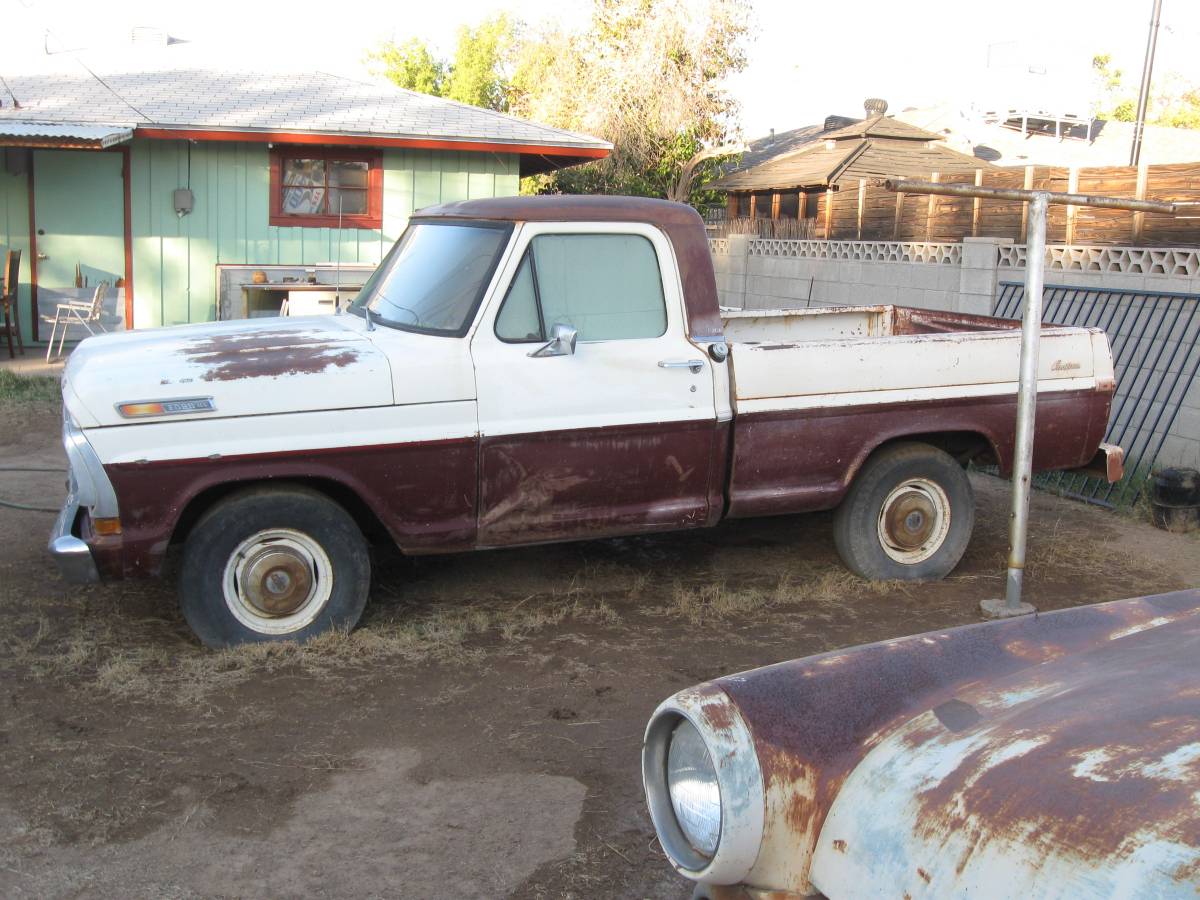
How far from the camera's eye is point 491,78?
48.8 metres

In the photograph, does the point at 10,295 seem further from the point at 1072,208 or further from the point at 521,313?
the point at 1072,208

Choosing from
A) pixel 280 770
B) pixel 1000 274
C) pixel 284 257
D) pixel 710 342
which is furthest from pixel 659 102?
pixel 280 770

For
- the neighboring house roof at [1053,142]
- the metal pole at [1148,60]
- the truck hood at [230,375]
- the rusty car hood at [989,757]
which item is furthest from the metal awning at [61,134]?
the neighboring house roof at [1053,142]

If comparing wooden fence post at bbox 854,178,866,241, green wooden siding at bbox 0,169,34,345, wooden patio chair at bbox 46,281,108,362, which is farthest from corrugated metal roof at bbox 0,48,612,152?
wooden fence post at bbox 854,178,866,241

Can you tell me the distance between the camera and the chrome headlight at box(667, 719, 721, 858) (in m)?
2.23

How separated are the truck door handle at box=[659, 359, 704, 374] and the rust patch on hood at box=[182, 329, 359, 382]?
1429 millimetres

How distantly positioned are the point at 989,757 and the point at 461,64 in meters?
51.0

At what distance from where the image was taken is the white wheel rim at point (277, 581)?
507cm

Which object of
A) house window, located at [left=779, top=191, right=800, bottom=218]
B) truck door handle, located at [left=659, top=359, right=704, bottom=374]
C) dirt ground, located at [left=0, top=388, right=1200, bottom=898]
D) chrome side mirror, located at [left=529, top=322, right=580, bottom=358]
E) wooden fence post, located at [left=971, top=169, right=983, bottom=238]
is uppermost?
house window, located at [left=779, top=191, right=800, bottom=218]

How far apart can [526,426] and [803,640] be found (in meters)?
1.65

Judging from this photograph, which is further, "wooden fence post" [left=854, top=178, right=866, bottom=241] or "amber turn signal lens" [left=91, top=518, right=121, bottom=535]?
"wooden fence post" [left=854, top=178, right=866, bottom=241]

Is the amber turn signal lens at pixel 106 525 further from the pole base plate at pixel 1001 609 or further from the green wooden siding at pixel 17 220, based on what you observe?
the green wooden siding at pixel 17 220

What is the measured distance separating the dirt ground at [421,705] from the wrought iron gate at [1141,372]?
4.73 ft

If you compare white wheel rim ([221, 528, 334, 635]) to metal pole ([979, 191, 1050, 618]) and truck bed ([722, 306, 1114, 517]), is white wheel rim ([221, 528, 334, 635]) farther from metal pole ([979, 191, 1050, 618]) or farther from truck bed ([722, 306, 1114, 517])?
metal pole ([979, 191, 1050, 618])
